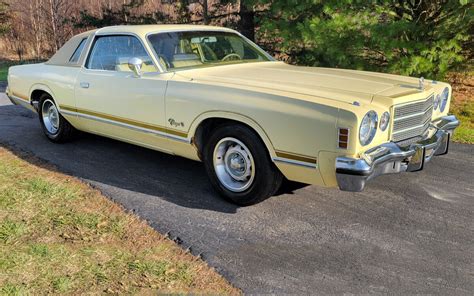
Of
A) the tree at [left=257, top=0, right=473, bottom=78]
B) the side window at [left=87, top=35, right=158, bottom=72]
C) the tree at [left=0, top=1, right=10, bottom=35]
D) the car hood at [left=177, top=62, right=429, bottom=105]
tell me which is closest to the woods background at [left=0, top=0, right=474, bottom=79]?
the tree at [left=257, top=0, right=473, bottom=78]

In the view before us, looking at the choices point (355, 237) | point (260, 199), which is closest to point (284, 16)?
point (260, 199)

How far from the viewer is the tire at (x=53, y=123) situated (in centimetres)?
608

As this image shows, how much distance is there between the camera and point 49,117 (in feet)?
20.7

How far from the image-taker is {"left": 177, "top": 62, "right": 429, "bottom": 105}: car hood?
3.71 meters

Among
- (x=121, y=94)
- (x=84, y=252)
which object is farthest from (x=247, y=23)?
(x=84, y=252)

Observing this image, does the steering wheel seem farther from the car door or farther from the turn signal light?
the turn signal light

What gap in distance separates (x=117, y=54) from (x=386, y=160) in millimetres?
3224

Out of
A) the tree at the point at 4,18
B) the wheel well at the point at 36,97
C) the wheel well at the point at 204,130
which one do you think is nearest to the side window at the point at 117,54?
the wheel well at the point at 204,130

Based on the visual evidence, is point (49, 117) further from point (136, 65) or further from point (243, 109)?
point (243, 109)

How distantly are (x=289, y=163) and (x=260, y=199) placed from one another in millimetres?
537

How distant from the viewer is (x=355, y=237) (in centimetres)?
357

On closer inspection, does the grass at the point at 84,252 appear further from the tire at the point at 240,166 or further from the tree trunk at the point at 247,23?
the tree trunk at the point at 247,23

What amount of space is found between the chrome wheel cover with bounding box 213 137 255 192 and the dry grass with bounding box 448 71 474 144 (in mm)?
3767

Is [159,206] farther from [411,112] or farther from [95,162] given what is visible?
[411,112]
